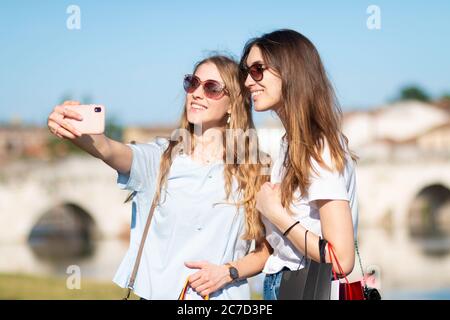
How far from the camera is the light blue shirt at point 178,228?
2.65 metres

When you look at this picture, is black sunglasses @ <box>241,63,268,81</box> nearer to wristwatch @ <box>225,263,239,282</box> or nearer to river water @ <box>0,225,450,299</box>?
wristwatch @ <box>225,263,239,282</box>

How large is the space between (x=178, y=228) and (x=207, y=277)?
0.18 m

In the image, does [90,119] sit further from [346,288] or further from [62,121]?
[346,288]

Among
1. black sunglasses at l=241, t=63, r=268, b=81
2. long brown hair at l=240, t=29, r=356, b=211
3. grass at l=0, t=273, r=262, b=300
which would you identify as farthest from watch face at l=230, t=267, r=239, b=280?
grass at l=0, t=273, r=262, b=300

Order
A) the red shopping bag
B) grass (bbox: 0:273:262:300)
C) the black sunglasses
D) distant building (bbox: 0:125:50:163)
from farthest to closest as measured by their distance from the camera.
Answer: distant building (bbox: 0:125:50:163)
grass (bbox: 0:273:262:300)
the black sunglasses
the red shopping bag

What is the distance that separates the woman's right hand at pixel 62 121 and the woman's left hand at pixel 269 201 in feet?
1.85

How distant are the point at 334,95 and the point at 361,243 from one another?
73.0ft

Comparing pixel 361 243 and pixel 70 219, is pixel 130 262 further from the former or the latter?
pixel 70 219

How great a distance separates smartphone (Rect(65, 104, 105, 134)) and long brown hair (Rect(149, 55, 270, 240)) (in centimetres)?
38

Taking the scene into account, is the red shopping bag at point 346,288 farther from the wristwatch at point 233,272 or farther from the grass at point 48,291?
the grass at point 48,291

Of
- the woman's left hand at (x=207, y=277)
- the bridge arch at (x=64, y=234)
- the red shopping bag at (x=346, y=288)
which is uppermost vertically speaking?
the red shopping bag at (x=346, y=288)

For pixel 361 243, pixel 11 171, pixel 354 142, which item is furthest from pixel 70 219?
pixel 361 243

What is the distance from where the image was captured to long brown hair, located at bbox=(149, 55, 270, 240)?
2670 mm

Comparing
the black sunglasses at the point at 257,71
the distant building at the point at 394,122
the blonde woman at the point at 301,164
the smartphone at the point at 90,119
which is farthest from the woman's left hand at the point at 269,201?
the distant building at the point at 394,122
